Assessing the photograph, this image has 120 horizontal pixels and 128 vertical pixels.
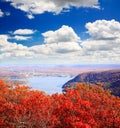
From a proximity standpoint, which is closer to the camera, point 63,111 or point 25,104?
point 63,111

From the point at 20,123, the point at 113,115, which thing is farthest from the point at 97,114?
the point at 20,123

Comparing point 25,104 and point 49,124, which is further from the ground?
point 25,104

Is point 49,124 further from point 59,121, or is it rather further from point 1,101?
point 1,101

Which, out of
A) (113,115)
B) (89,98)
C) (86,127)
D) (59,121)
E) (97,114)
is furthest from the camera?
(89,98)

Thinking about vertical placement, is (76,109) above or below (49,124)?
above

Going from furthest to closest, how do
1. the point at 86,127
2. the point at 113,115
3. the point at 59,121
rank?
the point at 113,115 → the point at 59,121 → the point at 86,127

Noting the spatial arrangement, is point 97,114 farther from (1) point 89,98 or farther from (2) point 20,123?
(1) point 89,98

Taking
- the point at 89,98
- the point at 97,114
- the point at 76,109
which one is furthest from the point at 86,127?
the point at 89,98

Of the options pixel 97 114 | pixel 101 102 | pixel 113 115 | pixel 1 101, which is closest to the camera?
pixel 113 115

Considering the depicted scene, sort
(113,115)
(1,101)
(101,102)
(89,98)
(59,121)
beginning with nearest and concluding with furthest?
1. (59,121)
2. (113,115)
3. (1,101)
4. (101,102)
5. (89,98)
